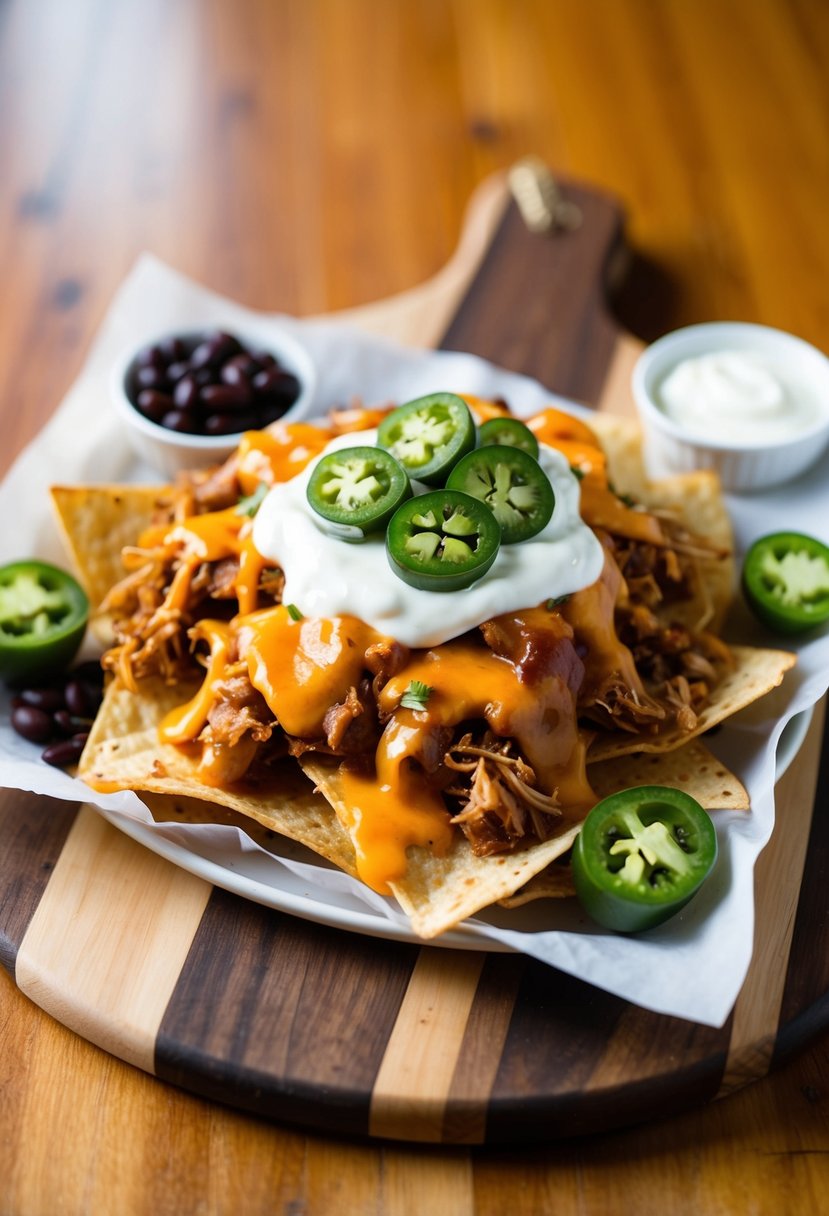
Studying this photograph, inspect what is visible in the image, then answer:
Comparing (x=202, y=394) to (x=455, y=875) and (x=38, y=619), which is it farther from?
(x=455, y=875)

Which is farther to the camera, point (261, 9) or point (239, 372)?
point (261, 9)

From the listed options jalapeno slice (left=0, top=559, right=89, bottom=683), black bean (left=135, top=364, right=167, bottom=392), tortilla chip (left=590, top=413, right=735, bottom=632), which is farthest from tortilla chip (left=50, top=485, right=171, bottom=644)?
tortilla chip (left=590, top=413, right=735, bottom=632)

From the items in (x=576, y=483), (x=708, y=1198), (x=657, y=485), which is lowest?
(x=708, y=1198)

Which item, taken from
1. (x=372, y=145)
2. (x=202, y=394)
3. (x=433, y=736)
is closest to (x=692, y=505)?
(x=433, y=736)

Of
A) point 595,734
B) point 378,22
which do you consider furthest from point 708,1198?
point 378,22

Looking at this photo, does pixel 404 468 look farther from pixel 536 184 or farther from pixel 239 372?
pixel 536 184

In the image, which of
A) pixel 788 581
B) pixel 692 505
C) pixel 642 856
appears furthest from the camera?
pixel 692 505
